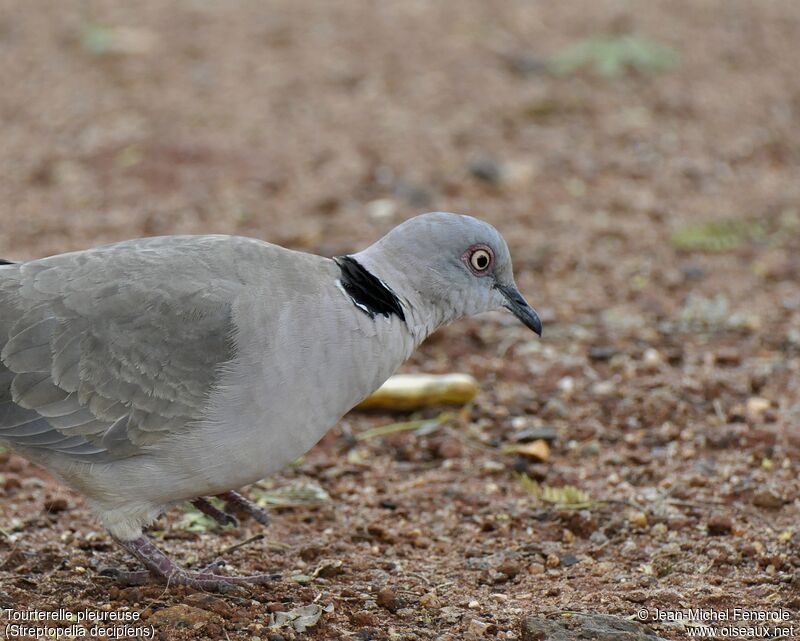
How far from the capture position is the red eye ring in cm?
477

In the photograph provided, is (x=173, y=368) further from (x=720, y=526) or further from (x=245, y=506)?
(x=720, y=526)

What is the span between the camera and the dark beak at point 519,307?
16.2ft

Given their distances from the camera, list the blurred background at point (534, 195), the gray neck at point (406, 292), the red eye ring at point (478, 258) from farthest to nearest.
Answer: the blurred background at point (534, 195), the red eye ring at point (478, 258), the gray neck at point (406, 292)

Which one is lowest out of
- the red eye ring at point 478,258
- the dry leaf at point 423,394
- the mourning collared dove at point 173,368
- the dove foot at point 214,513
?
the dove foot at point 214,513

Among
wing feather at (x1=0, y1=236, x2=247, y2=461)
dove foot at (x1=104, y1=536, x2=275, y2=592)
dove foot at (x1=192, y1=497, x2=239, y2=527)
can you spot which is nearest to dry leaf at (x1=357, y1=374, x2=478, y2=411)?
dove foot at (x1=192, y1=497, x2=239, y2=527)

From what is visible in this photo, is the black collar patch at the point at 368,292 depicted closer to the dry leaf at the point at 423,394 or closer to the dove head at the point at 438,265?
the dove head at the point at 438,265

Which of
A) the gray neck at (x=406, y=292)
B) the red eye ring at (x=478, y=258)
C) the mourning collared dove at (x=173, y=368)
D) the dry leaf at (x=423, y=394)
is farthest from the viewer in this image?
the dry leaf at (x=423, y=394)

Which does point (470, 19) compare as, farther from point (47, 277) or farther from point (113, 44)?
point (47, 277)

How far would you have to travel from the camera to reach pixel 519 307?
16.3 feet

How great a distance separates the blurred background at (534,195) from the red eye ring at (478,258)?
1212 millimetres

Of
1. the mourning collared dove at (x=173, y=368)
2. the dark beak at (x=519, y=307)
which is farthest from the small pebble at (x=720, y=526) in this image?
the mourning collared dove at (x=173, y=368)

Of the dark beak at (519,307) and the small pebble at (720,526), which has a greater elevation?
the dark beak at (519,307)

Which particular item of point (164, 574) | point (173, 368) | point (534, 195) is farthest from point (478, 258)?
point (534, 195)

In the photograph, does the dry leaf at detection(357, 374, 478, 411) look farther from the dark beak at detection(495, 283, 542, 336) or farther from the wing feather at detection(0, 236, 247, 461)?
the wing feather at detection(0, 236, 247, 461)
